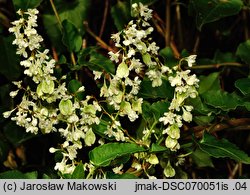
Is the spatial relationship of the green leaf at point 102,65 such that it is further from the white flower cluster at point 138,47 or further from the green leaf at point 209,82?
the green leaf at point 209,82

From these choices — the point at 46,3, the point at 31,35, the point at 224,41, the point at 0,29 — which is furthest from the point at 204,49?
the point at 31,35

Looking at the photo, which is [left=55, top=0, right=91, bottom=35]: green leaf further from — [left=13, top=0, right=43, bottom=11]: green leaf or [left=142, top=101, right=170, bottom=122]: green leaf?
[left=142, top=101, right=170, bottom=122]: green leaf

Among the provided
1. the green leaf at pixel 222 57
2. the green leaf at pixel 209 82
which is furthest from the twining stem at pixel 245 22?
the green leaf at pixel 209 82

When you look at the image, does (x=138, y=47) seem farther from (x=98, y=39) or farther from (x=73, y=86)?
(x=98, y=39)

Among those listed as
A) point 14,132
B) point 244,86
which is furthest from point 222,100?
point 14,132

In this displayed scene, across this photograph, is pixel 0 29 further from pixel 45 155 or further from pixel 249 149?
pixel 249 149

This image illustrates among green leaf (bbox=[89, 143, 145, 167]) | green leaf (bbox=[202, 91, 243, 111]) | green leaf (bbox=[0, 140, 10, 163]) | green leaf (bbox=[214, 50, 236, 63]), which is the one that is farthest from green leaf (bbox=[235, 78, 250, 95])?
green leaf (bbox=[0, 140, 10, 163])
